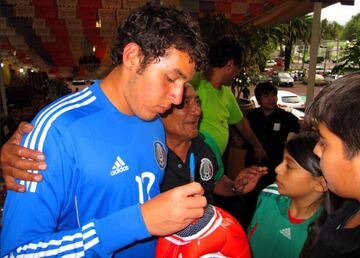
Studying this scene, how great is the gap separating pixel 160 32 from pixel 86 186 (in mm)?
691

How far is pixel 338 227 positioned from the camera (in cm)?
118

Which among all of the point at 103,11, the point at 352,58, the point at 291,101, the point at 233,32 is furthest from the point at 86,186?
the point at 291,101

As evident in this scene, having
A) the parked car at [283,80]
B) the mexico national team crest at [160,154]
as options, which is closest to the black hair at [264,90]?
the mexico national team crest at [160,154]

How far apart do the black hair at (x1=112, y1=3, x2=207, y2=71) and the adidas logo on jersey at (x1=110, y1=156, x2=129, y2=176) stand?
0.40 meters

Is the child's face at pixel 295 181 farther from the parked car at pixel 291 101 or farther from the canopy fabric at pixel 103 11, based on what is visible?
the parked car at pixel 291 101

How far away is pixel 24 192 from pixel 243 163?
3.39 metres

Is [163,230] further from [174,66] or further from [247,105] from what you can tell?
[247,105]

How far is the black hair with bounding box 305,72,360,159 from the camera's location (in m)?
0.96

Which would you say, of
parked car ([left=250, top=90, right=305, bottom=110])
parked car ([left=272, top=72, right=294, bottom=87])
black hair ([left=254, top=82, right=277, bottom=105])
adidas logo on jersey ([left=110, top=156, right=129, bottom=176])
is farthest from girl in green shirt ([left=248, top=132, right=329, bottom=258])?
parked car ([left=272, top=72, right=294, bottom=87])

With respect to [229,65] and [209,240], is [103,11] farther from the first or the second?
[209,240]

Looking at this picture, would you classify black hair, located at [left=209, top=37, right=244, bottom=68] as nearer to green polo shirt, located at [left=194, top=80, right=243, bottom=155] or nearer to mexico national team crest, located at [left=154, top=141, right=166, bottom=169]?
green polo shirt, located at [left=194, top=80, right=243, bottom=155]

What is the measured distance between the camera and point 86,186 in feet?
3.97

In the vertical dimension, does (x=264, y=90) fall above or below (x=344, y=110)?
below

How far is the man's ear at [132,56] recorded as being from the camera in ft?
4.32
